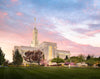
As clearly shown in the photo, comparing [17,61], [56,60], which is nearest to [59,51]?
[56,60]

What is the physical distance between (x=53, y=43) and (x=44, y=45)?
34.6 feet

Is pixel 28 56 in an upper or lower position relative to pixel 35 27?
lower

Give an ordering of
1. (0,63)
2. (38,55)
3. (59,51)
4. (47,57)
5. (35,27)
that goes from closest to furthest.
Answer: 1. (0,63)
2. (38,55)
3. (47,57)
4. (59,51)
5. (35,27)

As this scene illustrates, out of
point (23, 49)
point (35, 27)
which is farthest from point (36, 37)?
point (23, 49)

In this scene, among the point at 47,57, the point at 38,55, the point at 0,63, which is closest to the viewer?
the point at 0,63

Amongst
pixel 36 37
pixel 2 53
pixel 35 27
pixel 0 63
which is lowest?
pixel 0 63

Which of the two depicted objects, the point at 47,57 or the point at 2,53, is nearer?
the point at 2,53

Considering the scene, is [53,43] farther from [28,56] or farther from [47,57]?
[28,56]

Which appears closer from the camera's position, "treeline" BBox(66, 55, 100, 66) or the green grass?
the green grass

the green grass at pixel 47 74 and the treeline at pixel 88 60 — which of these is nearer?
the green grass at pixel 47 74

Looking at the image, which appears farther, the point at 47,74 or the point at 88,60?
the point at 88,60

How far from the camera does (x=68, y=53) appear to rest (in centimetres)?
17438

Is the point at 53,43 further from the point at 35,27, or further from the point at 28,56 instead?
the point at 28,56

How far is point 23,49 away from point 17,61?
75.9 meters
